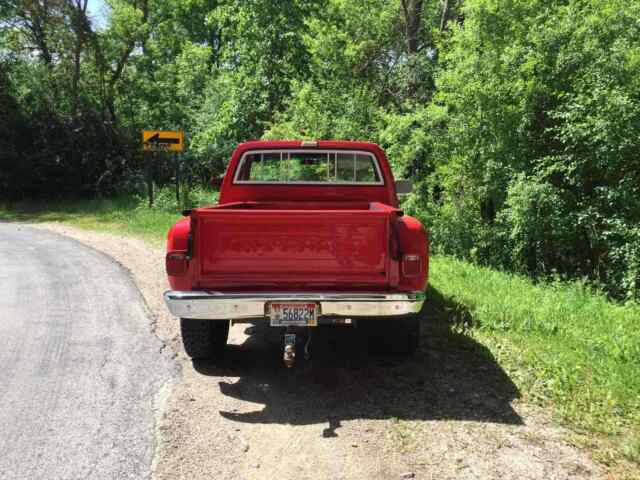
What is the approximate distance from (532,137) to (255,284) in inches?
309

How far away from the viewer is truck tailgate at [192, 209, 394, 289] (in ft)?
12.9

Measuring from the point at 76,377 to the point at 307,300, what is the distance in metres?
1.95

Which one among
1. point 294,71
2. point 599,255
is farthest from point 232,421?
point 294,71

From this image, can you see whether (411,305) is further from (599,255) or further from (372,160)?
(599,255)

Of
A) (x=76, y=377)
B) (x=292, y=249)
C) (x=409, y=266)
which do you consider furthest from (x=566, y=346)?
(x=76, y=377)

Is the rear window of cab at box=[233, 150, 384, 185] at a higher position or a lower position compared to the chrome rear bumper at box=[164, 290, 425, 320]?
higher

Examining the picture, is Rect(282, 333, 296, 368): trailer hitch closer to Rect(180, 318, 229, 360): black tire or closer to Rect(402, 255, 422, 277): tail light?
Rect(180, 318, 229, 360): black tire

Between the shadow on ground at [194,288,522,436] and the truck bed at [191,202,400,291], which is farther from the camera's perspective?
the truck bed at [191,202,400,291]

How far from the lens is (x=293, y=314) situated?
3.91m

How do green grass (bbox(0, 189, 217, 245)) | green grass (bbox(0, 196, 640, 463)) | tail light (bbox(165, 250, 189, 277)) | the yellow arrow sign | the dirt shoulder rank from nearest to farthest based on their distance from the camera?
the dirt shoulder < green grass (bbox(0, 196, 640, 463)) < tail light (bbox(165, 250, 189, 277)) < green grass (bbox(0, 189, 217, 245)) < the yellow arrow sign

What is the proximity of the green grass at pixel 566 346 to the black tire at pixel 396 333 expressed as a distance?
76 cm

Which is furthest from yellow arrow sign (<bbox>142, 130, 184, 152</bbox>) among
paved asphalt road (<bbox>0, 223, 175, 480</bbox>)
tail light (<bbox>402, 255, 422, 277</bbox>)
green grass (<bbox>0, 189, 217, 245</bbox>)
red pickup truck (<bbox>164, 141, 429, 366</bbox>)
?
tail light (<bbox>402, 255, 422, 277</bbox>)

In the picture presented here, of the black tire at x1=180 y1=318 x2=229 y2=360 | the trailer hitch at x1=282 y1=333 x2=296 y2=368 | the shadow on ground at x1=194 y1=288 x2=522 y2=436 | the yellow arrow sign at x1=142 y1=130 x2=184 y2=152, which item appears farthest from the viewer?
the yellow arrow sign at x1=142 y1=130 x2=184 y2=152

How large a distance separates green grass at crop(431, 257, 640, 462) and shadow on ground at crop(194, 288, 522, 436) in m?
0.24
